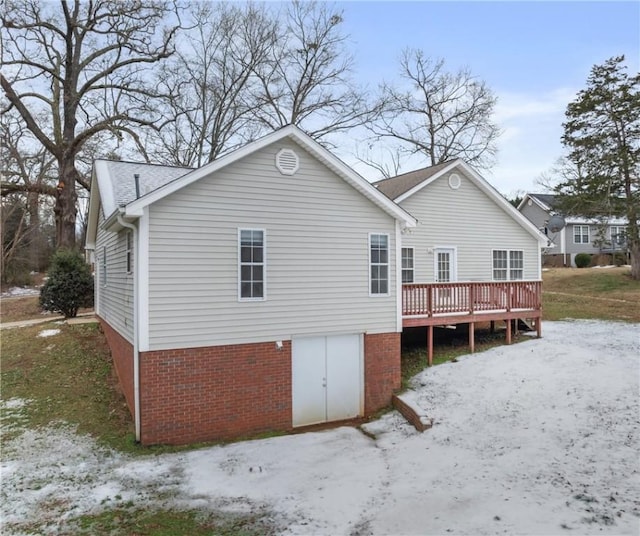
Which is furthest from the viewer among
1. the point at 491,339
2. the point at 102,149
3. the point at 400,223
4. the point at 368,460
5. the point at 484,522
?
the point at 102,149

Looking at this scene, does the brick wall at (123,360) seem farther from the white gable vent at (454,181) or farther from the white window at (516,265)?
the white window at (516,265)

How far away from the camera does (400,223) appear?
11.8 metres

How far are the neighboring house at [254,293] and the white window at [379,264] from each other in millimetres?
28

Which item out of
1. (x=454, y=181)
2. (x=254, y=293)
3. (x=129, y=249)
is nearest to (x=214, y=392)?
(x=254, y=293)

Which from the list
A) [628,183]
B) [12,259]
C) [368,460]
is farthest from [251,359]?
[12,259]

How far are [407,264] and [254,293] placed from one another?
739 cm

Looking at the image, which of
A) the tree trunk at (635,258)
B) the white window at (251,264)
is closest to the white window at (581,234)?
the tree trunk at (635,258)

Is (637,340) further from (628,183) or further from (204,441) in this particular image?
(628,183)

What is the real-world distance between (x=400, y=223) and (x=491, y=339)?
249 inches

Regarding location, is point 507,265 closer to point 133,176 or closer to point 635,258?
point 133,176

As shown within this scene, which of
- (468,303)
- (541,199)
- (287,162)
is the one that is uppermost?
(541,199)

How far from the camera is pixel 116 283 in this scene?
38.1 feet

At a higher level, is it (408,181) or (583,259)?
(408,181)

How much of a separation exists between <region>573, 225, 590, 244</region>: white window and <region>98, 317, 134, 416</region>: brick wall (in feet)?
123
